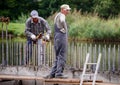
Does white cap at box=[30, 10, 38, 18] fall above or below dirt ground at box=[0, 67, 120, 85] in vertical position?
above

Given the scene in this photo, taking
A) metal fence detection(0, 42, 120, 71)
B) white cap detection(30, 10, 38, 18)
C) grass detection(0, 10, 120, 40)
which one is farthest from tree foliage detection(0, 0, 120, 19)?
white cap detection(30, 10, 38, 18)

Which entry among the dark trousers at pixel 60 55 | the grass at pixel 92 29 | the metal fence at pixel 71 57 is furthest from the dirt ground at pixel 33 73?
the grass at pixel 92 29

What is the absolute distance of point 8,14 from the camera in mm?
51812

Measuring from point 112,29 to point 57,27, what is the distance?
63.2ft

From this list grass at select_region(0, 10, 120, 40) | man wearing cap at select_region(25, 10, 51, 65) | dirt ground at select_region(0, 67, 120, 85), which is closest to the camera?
dirt ground at select_region(0, 67, 120, 85)

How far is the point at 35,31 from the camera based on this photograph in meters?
14.3

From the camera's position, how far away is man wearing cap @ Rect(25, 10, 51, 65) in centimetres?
1395

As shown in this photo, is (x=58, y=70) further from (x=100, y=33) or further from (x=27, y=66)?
(x=100, y=33)

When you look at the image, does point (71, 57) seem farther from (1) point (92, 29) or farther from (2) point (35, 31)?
(1) point (92, 29)

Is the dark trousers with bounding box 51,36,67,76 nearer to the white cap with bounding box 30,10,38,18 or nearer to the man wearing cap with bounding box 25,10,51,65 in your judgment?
the man wearing cap with bounding box 25,10,51,65

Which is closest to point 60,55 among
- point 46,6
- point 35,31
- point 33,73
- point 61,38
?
point 61,38

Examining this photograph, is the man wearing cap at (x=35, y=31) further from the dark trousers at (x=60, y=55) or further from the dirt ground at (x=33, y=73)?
the dark trousers at (x=60, y=55)

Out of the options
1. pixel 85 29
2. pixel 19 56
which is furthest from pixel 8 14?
pixel 19 56

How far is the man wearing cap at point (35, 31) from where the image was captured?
45.8ft
